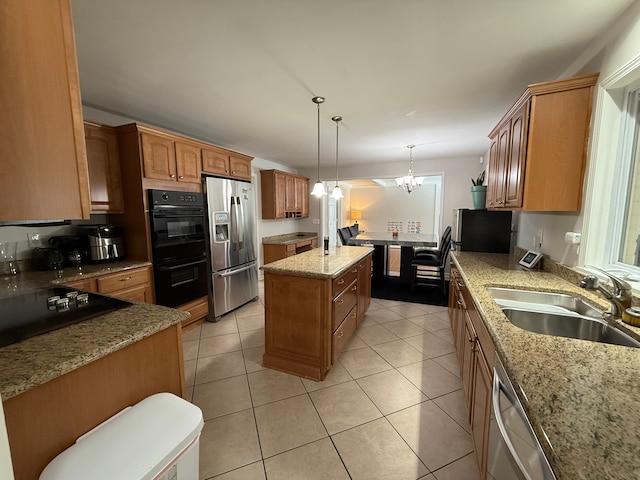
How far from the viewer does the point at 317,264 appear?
2328 millimetres

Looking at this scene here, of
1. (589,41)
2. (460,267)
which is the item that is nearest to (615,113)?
(589,41)

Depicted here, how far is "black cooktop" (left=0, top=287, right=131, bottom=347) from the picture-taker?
1.00m

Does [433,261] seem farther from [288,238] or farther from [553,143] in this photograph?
[288,238]

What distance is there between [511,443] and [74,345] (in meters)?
1.46

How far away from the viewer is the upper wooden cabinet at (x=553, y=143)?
5.39 ft

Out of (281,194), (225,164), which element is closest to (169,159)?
(225,164)

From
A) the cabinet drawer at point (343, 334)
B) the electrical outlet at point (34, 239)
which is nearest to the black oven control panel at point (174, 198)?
the electrical outlet at point (34, 239)

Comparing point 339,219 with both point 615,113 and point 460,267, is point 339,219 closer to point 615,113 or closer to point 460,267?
point 460,267

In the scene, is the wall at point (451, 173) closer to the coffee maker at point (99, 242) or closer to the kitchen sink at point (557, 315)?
the kitchen sink at point (557, 315)

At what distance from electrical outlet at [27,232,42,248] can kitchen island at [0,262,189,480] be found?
1.90 meters

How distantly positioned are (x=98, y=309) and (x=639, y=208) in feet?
9.42

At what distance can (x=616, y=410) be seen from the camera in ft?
2.20

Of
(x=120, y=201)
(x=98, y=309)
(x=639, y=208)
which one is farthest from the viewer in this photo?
(x=120, y=201)

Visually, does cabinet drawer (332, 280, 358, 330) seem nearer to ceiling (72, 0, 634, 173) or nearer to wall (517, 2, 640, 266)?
wall (517, 2, 640, 266)
